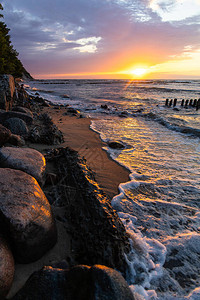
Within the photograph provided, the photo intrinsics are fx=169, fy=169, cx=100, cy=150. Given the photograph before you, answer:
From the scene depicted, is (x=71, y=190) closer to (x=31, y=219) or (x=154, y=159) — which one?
(x=31, y=219)

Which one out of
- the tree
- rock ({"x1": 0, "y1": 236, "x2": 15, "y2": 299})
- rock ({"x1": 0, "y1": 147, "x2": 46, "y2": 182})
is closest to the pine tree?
the tree

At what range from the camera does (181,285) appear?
2299mm

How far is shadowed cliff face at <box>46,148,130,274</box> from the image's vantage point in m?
2.26

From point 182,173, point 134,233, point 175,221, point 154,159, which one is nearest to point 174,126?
point 154,159

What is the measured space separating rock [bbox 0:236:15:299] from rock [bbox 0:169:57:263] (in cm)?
13

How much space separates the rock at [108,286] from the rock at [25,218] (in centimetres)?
82

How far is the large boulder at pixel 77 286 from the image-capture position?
1.59m

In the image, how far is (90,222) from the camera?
2.56 m

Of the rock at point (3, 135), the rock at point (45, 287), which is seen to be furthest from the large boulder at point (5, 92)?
the rock at point (45, 287)

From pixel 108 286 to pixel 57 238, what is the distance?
118 cm

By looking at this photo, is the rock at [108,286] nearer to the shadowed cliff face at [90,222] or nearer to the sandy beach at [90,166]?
the shadowed cliff face at [90,222]

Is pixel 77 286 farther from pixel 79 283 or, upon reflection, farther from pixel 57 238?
pixel 57 238

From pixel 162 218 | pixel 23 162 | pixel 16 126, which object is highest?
pixel 16 126

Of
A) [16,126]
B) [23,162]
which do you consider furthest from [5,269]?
[16,126]
